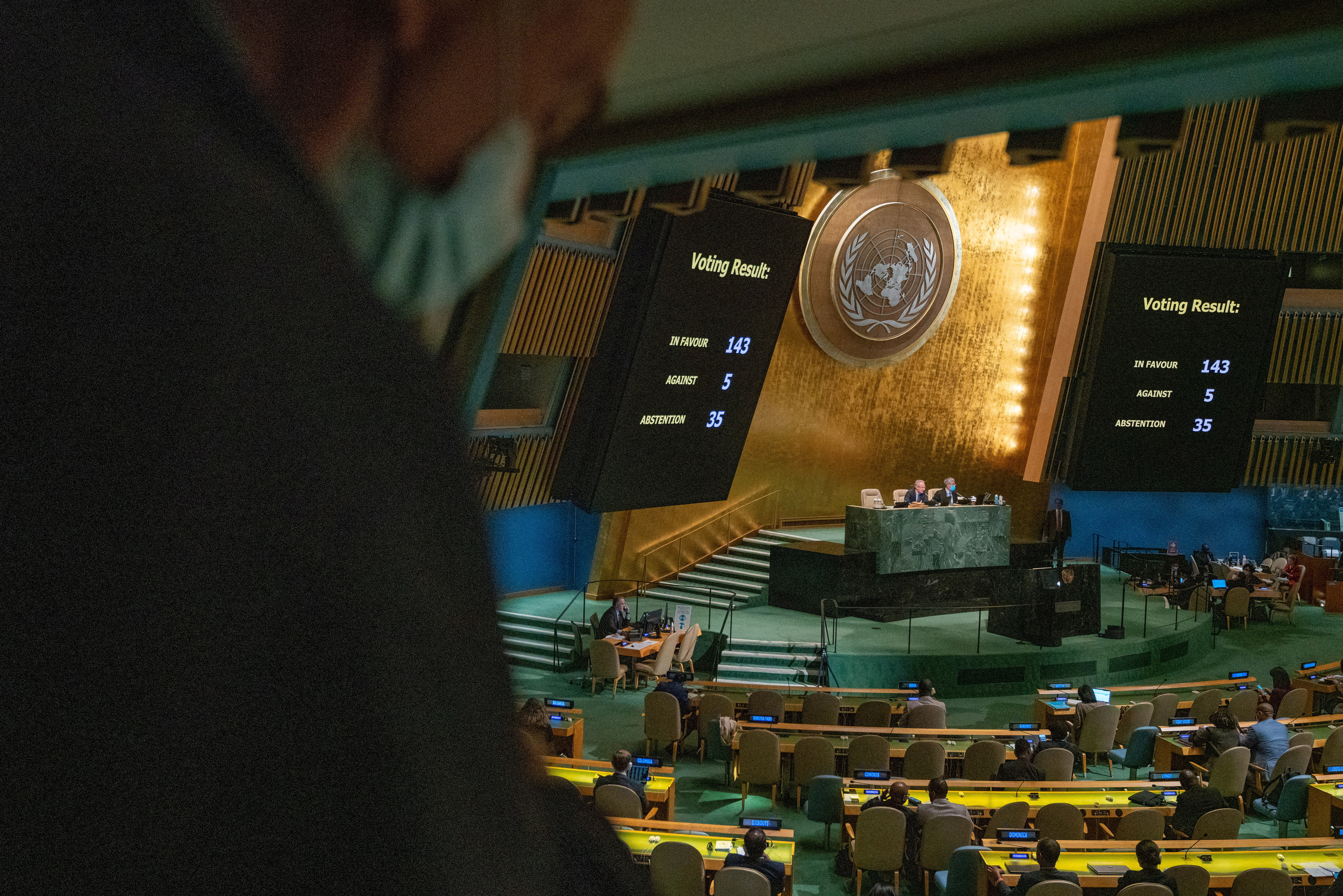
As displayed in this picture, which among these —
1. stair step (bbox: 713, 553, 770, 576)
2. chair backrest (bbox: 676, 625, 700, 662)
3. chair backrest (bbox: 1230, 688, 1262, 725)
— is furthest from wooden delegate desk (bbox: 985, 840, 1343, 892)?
stair step (bbox: 713, 553, 770, 576)

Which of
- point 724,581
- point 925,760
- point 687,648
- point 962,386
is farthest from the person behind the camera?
point 962,386

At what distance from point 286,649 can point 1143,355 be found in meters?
12.2

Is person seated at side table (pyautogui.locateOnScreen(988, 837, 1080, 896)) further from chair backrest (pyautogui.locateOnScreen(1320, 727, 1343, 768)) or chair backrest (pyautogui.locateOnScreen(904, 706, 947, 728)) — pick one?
chair backrest (pyautogui.locateOnScreen(1320, 727, 1343, 768))

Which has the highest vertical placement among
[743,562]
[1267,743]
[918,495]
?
[918,495]

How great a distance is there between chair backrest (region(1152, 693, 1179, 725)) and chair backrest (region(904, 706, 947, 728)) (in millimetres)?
2763

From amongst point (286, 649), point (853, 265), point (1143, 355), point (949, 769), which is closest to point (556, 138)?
point (286, 649)

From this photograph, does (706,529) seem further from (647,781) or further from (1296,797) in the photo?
(1296,797)

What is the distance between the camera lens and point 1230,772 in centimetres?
968

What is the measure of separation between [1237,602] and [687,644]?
10.8m

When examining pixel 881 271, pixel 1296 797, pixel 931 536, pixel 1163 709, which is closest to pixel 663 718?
pixel 1163 709

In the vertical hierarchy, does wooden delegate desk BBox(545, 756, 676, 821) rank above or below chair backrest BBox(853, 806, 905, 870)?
below

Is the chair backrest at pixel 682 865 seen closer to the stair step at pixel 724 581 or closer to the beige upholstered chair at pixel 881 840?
the beige upholstered chair at pixel 881 840

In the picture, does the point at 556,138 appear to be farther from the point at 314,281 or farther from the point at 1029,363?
the point at 1029,363

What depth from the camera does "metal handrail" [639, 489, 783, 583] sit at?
17.2 metres
